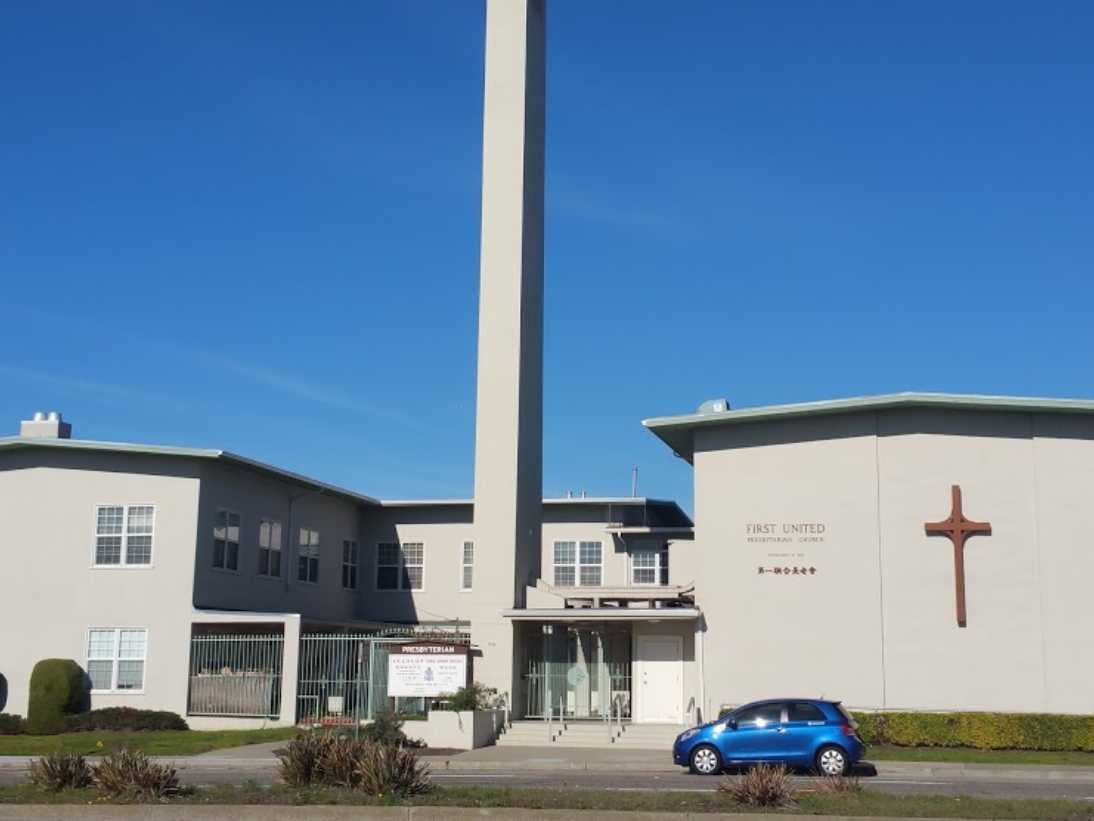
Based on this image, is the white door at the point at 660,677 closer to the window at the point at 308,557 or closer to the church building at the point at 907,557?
the church building at the point at 907,557

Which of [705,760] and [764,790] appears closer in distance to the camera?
[764,790]

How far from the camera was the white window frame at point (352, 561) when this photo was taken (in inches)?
1892

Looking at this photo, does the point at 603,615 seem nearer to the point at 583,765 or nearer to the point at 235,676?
the point at 583,765

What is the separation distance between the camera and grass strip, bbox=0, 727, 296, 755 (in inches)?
1201

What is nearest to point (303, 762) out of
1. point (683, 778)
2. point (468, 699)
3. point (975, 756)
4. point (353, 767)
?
point (353, 767)

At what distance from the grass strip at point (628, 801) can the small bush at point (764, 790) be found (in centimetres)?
15

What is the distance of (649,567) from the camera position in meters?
45.2

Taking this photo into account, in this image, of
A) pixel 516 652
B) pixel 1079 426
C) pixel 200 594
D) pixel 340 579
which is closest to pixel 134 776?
pixel 516 652

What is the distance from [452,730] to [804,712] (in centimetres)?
967

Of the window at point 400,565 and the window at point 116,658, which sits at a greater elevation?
the window at point 400,565

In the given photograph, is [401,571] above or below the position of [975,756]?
above

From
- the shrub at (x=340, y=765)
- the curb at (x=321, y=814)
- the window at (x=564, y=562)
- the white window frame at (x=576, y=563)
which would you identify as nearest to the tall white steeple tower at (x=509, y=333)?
the white window frame at (x=576, y=563)

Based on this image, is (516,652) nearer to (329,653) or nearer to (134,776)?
(329,653)

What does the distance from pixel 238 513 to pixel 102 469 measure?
412 centimetres
